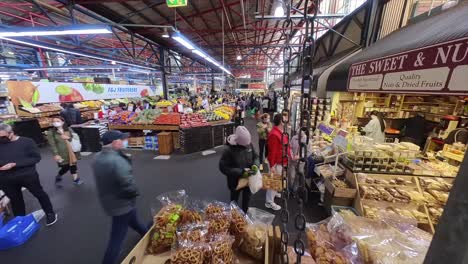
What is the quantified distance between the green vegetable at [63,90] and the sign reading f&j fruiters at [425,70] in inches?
486

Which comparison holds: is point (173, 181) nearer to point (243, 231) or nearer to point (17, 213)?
point (17, 213)

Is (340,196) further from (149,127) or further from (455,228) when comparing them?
(149,127)

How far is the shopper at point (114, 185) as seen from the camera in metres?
2.05

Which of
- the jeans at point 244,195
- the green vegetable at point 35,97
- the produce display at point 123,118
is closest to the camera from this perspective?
the jeans at point 244,195

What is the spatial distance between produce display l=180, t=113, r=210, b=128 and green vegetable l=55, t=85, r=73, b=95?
23.1 feet

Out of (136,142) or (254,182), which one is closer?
(254,182)

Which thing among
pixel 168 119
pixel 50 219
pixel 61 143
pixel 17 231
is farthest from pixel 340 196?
pixel 168 119

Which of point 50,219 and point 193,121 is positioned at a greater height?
point 193,121

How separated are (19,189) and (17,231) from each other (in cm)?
63

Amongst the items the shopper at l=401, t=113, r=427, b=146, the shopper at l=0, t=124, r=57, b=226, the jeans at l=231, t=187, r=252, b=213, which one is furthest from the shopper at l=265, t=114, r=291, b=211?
the shopper at l=401, t=113, r=427, b=146

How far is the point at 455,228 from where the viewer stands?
635 mm

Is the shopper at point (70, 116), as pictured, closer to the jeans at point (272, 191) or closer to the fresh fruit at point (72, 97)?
the fresh fruit at point (72, 97)

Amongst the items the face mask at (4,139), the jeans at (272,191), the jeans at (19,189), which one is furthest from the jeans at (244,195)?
the face mask at (4,139)

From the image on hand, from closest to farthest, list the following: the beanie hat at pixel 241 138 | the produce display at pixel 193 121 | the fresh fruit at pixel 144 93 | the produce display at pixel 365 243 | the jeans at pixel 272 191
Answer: the produce display at pixel 365 243 < the beanie hat at pixel 241 138 < the jeans at pixel 272 191 < the produce display at pixel 193 121 < the fresh fruit at pixel 144 93
